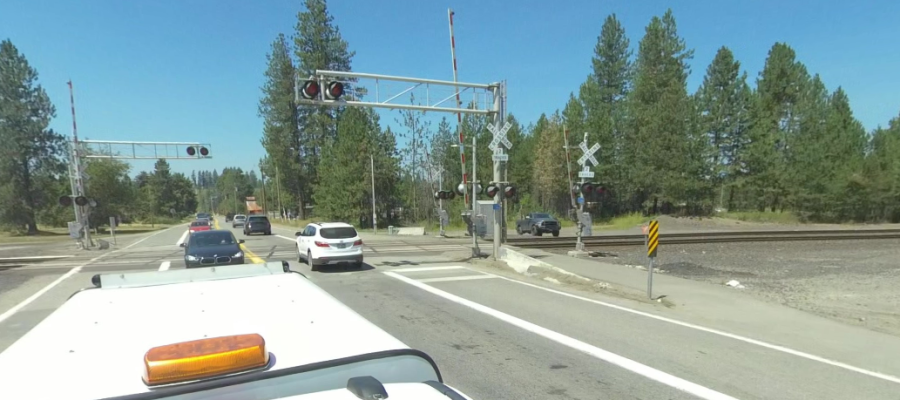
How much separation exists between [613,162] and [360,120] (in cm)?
3207

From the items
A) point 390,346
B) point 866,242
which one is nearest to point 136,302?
point 390,346

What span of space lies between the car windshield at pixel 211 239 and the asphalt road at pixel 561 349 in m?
3.53

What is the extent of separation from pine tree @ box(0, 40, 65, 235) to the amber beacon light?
68.6m

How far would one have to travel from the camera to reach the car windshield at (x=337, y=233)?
17.4 m

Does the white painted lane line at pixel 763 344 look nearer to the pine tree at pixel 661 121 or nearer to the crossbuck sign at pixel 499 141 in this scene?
the crossbuck sign at pixel 499 141

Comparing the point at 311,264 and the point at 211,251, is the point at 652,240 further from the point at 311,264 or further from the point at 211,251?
the point at 211,251

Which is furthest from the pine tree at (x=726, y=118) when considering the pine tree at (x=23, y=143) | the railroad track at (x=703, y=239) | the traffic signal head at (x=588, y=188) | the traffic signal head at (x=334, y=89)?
the pine tree at (x=23, y=143)

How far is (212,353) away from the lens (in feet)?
5.40

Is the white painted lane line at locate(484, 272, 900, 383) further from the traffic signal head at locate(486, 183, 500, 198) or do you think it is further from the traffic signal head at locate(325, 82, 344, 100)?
the traffic signal head at locate(325, 82, 344, 100)

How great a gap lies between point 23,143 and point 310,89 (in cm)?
5657

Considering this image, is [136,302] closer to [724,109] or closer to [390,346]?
[390,346]

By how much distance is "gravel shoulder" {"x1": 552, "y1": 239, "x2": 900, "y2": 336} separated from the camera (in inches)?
429

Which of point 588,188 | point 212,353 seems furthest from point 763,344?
point 588,188

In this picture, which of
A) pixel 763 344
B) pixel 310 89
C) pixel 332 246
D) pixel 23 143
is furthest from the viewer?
pixel 23 143
